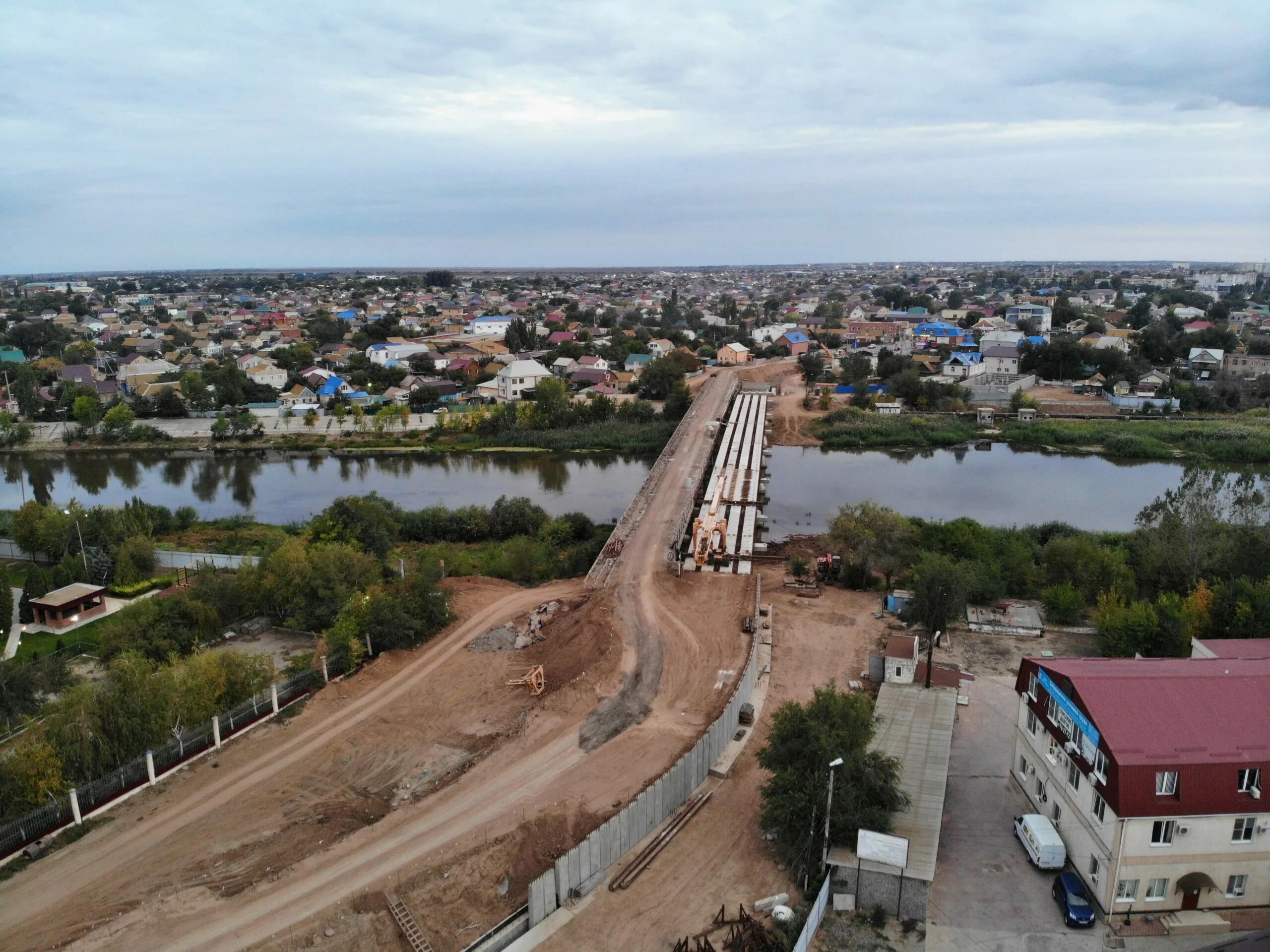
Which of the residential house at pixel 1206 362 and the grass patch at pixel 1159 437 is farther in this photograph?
the residential house at pixel 1206 362

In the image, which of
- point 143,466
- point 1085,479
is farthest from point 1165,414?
point 143,466

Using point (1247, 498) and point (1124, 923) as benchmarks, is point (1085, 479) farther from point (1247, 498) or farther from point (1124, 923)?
point (1124, 923)

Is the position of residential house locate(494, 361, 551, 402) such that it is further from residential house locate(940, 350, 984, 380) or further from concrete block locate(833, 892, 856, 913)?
concrete block locate(833, 892, 856, 913)

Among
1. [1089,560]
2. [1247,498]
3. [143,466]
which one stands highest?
[1247,498]

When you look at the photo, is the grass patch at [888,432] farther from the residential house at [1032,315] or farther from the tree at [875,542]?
the residential house at [1032,315]

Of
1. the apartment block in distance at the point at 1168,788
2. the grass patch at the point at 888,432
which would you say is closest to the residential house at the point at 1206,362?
the grass patch at the point at 888,432

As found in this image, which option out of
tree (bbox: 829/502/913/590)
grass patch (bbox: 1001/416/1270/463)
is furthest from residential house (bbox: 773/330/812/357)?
tree (bbox: 829/502/913/590)
